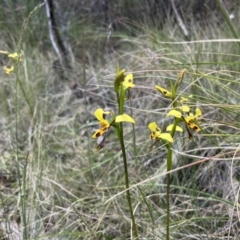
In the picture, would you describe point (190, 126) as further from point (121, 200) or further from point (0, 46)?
point (0, 46)

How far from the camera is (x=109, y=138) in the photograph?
1905 mm

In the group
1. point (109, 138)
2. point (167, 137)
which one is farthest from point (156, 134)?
point (109, 138)

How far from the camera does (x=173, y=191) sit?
147 cm

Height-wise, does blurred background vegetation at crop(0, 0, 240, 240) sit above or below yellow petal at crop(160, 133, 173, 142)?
below

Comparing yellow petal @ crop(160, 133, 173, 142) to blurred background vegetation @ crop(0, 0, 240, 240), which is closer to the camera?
yellow petal @ crop(160, 133, 173, 142)

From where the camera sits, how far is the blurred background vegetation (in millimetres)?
1227

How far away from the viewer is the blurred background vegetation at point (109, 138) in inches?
48.3

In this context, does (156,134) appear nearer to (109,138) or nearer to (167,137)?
(167,137)

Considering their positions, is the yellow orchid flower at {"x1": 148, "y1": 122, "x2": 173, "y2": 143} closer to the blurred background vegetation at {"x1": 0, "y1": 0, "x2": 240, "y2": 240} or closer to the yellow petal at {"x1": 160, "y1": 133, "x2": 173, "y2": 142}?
the yellow petal at {"x1": 160, "y1": 133, "x2": 173, "y2": 142}

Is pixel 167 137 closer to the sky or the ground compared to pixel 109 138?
closer to the sky

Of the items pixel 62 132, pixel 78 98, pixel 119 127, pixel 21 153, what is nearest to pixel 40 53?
pixel 78 98

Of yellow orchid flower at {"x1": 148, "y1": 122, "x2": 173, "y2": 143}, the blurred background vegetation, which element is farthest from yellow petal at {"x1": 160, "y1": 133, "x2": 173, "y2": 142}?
the blurred background vegetation

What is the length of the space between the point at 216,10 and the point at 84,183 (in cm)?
188

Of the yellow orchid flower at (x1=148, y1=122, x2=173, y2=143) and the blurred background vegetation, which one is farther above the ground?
the yellow orchid flower at (x1=148, y1=122, x2=173, y2=143)
